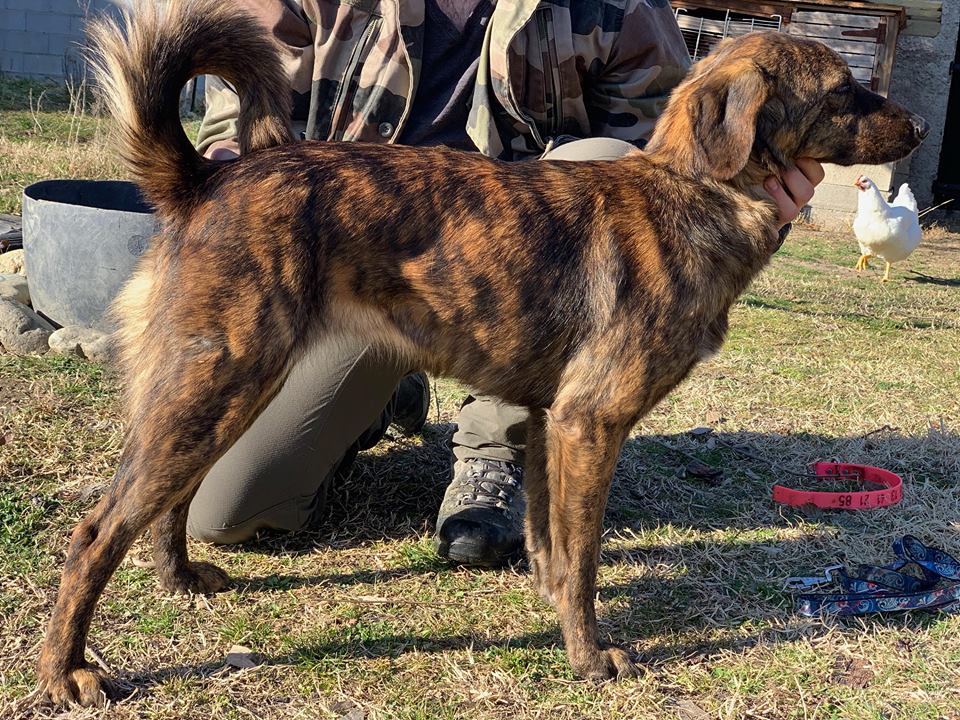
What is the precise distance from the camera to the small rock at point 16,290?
542cm

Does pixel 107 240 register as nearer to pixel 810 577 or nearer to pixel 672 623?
pixel 672 623

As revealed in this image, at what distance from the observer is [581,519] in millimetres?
2826

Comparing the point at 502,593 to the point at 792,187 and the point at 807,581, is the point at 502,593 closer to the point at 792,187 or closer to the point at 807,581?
the point at 807,581

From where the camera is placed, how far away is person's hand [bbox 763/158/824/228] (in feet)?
10.0

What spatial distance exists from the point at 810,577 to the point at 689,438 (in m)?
1.37

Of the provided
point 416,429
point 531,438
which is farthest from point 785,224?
point 416,429

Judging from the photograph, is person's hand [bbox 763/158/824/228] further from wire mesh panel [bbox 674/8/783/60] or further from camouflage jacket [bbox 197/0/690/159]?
wire mesh panel [bbox 674/8/783/60]

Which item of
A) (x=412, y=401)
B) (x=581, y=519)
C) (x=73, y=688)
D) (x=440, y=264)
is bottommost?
(x=73, y=688)

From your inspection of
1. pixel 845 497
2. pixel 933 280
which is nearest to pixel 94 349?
pixel 845 497

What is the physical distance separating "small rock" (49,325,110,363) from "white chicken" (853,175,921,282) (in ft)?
25.8

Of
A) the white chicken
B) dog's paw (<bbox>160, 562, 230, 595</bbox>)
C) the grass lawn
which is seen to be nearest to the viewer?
the grass lawn

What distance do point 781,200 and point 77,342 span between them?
3.56m

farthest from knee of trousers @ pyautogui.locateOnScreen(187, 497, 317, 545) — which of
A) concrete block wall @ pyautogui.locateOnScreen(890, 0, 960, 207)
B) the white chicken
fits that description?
concrete block wall @ pyautogui.locateOnScreen(890, 0, 960, 207)

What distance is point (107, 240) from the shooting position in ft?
15.0
